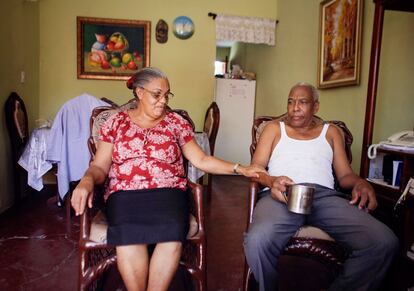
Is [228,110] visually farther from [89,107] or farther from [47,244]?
[47,244]

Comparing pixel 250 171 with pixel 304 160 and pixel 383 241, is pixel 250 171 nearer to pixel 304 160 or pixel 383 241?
pixel 304 160

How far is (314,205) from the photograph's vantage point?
1.56 m

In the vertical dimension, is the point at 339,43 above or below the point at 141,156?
above

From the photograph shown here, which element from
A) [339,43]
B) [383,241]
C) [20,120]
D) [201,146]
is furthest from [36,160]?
[339,43]

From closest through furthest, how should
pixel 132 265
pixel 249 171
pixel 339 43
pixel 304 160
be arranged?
1. pixel 132 265
2. pixel 249 171
3. pixel 304 160
4. pixel 339 43

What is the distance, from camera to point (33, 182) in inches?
113

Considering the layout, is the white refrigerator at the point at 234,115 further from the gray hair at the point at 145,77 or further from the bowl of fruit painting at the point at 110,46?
the gray hair at the point at 145,77

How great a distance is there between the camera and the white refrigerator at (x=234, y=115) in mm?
5258

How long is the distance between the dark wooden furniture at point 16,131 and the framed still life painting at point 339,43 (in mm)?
2847

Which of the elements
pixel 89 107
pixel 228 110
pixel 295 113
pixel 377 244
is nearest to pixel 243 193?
pixel 228 110

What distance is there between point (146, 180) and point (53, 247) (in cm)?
118

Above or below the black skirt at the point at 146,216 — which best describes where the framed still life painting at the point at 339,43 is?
above

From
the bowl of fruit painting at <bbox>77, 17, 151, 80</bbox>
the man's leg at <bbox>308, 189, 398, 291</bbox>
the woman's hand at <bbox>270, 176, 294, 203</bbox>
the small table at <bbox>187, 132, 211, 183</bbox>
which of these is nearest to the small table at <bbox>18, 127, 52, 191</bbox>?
the small table at <bbox>187, 132, 211, 183</bbox>

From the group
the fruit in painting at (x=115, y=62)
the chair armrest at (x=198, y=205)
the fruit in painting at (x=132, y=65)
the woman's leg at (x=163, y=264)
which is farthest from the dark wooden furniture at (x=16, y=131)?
the woman's leg at (x=163, y=264)
